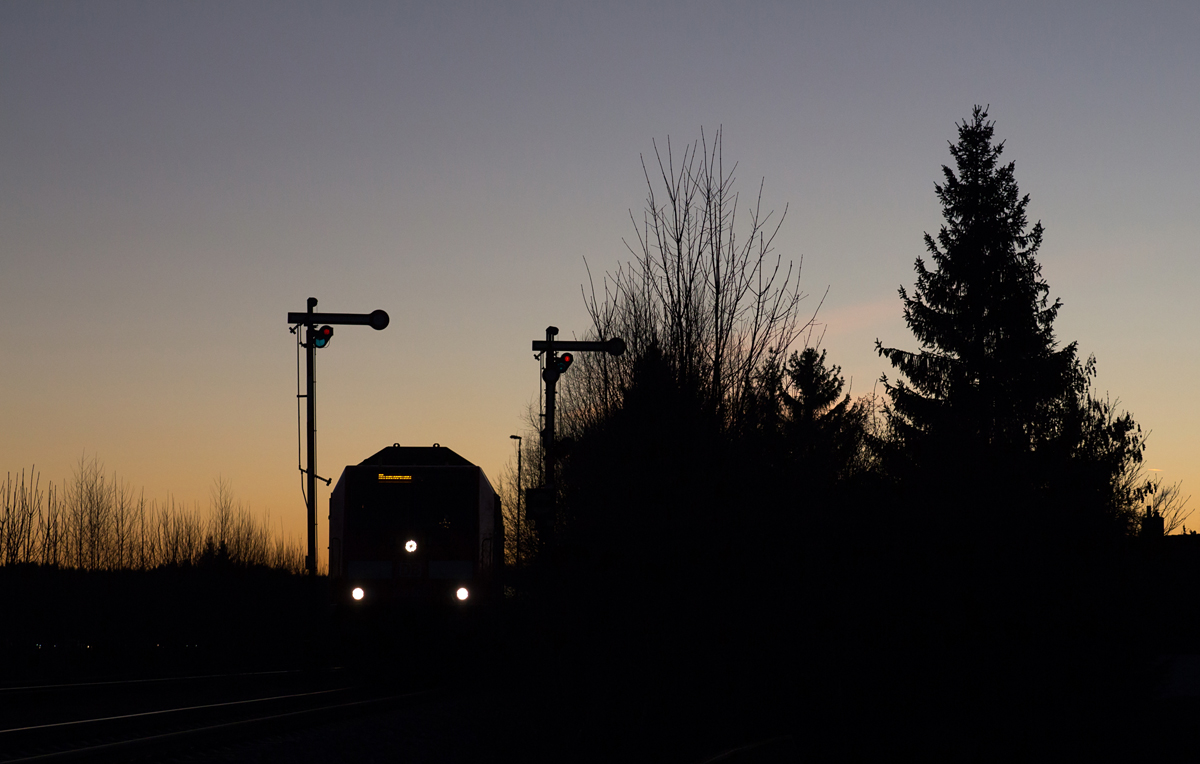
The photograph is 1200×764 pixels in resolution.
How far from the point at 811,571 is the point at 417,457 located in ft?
36.9

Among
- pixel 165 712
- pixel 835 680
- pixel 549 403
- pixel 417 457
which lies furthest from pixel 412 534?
pixel 835 680

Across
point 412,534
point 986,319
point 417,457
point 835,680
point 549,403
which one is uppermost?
point 986,319

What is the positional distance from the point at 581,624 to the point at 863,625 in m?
2.98

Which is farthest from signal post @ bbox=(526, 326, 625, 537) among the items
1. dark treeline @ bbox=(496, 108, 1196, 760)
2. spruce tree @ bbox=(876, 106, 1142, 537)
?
spruce tree @ bbox=(876, 106, 1142, 537)

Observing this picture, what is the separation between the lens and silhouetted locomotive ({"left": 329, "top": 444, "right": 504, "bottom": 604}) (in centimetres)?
1961

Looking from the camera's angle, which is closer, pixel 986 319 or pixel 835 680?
pixel 835 680

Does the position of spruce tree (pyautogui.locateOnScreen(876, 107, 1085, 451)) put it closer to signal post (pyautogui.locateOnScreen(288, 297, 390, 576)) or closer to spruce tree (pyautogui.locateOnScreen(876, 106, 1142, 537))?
spruce tree (pyautogui.locateOnScreen(876, 106, 1142, 537))

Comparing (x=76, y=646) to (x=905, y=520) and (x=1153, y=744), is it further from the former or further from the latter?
(x=1153, y=744)

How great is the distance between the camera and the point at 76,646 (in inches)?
918

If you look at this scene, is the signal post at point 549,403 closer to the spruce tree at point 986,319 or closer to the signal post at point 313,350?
the signal post at point 313,350

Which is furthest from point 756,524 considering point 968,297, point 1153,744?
point 968,297

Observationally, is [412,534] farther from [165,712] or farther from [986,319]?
[986,319]

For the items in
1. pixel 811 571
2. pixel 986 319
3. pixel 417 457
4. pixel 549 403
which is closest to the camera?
pixel 811 571

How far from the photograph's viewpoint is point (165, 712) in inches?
452
